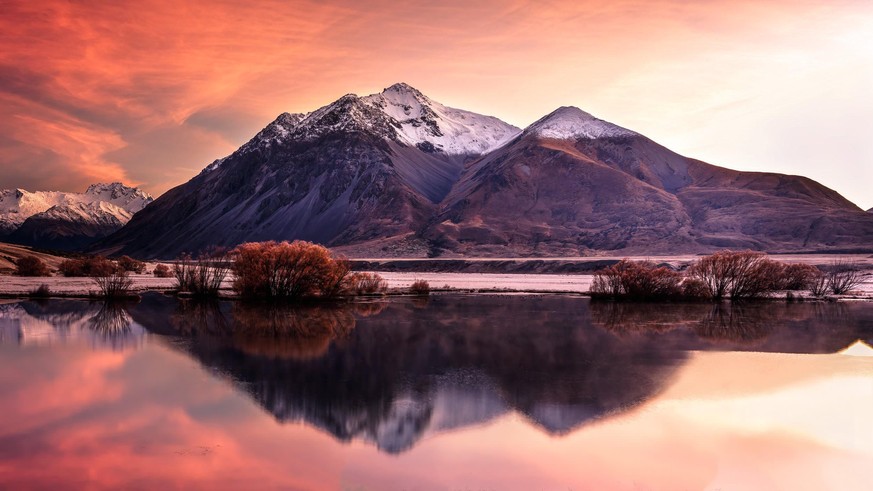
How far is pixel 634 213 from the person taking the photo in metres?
166

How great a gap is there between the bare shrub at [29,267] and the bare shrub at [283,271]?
120 ft

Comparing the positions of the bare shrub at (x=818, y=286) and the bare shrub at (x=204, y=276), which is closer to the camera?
the bare shrub at (x=204, y=276)

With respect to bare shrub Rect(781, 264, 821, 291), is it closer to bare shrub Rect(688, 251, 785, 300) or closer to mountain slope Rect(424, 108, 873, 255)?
bare shrub Rect(688, 251, 785, 300)

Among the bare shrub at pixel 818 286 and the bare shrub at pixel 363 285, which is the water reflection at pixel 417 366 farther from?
the bare shrub at pixel 818 286

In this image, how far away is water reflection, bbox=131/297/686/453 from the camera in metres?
17.4

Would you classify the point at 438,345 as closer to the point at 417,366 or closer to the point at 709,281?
the point at 417,366

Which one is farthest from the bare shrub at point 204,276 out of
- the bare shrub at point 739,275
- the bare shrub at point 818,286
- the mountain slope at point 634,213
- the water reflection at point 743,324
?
the mountain slope at point 634,213

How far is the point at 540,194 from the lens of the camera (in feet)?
621

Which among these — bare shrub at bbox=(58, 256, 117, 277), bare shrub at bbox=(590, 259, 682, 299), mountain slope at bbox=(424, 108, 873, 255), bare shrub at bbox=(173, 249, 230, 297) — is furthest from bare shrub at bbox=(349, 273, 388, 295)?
mountain slope at bbox=(424, 108, 873, 255)

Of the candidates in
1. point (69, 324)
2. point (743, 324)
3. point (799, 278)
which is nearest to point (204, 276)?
point (69, 324)

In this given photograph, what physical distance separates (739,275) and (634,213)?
114775mm

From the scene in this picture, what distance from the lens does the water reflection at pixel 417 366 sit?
684 inches

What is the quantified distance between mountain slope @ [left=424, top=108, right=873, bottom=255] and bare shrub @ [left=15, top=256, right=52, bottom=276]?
91568mm

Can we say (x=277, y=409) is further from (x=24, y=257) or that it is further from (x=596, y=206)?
(x=596, y=206)
